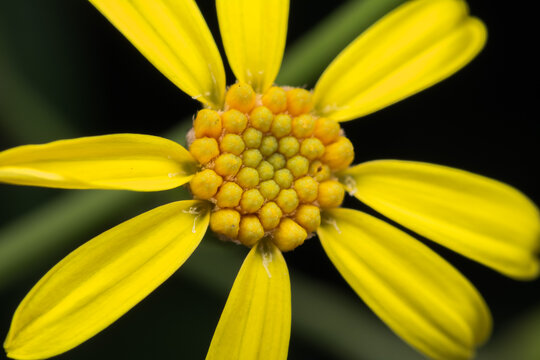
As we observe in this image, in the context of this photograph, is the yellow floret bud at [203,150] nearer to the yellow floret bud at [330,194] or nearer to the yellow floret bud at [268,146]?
the yellow floret bud at [268,146]

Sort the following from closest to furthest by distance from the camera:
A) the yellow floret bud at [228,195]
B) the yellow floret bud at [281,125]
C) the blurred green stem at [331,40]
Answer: the yellow floret bud at [228,195] < the yellow floret bud at [281,125] < the blurred green stem at [331,40]

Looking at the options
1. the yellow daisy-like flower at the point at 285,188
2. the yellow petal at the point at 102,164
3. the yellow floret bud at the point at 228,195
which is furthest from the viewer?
the yellow floret bud at the point at 228,195

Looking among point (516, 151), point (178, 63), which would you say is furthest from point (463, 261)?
point (178, 63)

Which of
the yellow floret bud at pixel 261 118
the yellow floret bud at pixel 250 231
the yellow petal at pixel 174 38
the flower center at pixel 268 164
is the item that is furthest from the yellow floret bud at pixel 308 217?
the yellow petal at pixel 174 38

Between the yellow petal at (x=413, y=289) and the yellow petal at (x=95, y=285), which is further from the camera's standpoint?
the yellow petal at (x=413, y=289)

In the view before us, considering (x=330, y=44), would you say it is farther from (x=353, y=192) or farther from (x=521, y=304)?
(x=521, y=304)

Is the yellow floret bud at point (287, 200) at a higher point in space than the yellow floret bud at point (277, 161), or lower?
lower

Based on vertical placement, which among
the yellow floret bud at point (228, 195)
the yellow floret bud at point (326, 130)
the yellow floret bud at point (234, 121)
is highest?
the yellow floret bud at point (234, 121)
